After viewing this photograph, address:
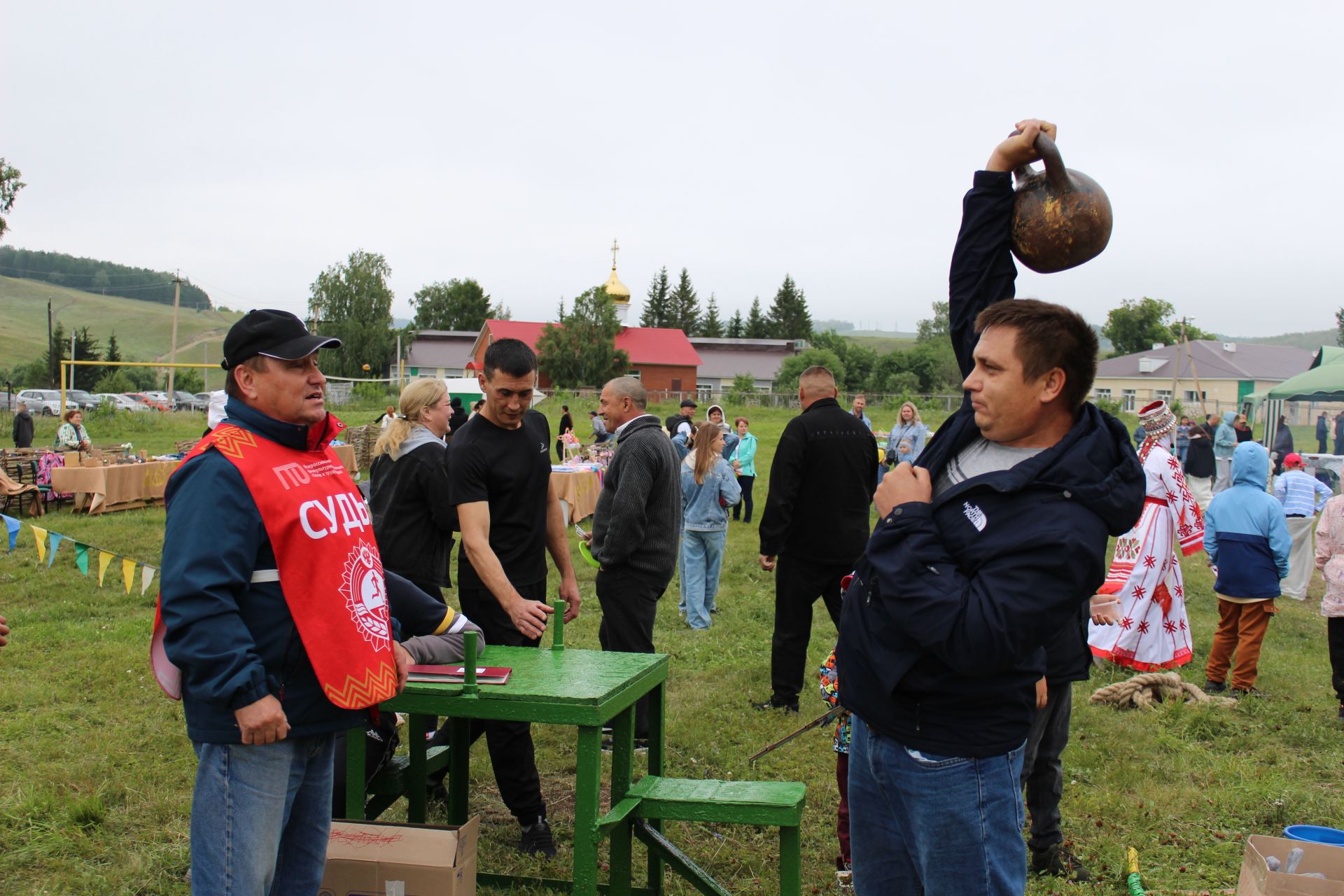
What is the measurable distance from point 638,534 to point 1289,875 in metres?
3.31

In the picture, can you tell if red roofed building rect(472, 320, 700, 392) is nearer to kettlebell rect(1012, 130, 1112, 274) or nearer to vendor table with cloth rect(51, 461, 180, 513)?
vendor table with cloth rect(51, 461, 180, 513)

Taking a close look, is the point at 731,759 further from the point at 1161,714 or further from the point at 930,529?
the point at 930,529

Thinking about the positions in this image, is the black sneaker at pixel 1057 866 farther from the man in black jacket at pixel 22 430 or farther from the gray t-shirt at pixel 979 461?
the man in black jacket at pixel 22 430

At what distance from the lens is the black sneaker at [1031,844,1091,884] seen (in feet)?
13.6

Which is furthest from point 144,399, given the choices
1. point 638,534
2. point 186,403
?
point 638,534

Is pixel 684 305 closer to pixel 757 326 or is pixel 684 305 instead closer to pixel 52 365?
pixel 757 326

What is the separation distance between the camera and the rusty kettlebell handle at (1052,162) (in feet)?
7.55

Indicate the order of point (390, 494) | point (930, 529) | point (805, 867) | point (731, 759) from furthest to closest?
point (731, 759), point (390, 494), point (805, 867), point (930, 529)

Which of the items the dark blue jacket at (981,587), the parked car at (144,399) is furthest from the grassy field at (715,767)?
the parked car at (144,399)

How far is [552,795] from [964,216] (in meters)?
3.65

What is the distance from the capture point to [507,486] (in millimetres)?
4336

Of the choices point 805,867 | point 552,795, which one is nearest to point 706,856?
point 805,867

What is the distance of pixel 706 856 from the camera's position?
14.1 feet

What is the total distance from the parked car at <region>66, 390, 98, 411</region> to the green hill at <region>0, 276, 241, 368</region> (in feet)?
227
